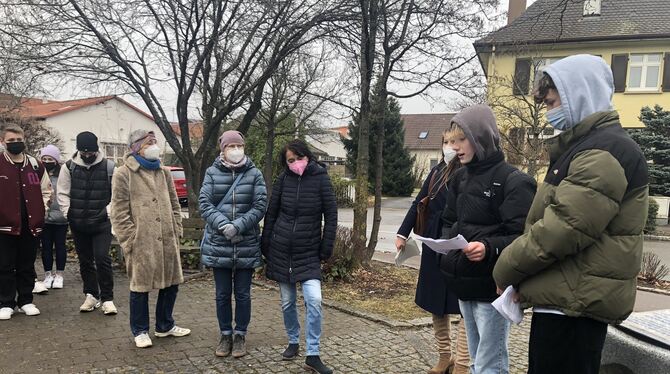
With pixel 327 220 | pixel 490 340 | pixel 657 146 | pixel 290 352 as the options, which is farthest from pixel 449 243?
pixel 657 146

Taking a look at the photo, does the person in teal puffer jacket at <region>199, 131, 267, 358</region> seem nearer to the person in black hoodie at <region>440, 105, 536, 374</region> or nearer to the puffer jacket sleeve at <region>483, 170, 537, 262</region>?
the person in black hoodie at <region>440, 105, 536, 374</region>

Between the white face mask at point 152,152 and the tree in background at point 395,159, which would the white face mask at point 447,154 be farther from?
the tree in background at point 395,159

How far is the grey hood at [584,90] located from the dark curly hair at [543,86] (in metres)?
0.07

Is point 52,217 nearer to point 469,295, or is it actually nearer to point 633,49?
point 469,295

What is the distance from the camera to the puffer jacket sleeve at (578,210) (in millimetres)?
2020

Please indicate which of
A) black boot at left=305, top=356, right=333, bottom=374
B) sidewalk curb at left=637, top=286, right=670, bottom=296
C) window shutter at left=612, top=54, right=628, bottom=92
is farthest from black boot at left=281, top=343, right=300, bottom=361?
window shutter at left=612, top=54, right=628, bottom=92

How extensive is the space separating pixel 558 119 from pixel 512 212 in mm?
619

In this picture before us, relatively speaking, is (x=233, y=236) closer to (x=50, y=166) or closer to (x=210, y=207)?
(x=210, y=207)

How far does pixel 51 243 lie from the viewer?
6.77 m

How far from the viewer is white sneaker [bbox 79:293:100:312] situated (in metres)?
5.61

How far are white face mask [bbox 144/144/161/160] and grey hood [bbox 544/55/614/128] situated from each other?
3610mm

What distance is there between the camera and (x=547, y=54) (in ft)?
74.8

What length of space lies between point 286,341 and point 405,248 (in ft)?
5.20

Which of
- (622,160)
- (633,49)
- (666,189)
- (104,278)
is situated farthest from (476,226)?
(633,49)
